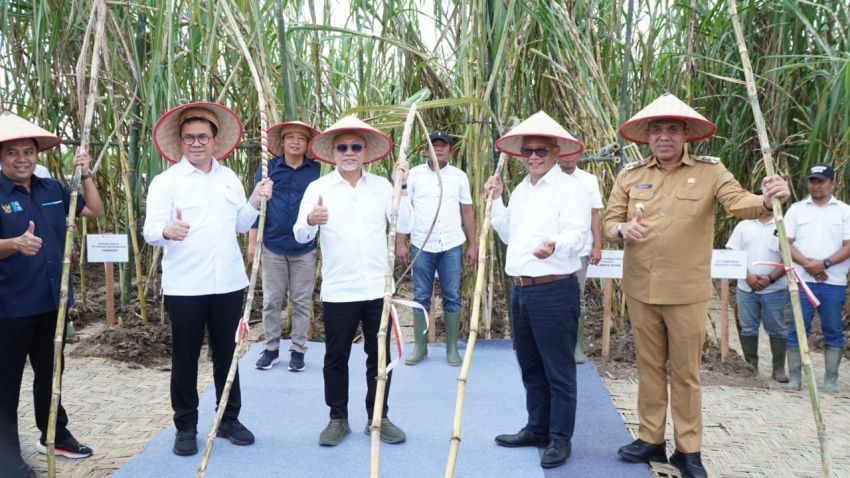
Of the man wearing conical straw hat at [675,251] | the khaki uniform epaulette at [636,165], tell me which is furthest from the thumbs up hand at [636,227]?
the khaki uniform epaulette at [636,165]

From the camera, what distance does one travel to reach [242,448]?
2.65 meters

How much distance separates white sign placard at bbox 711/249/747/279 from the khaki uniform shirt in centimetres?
136

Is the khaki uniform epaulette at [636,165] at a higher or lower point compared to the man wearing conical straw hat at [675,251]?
higher

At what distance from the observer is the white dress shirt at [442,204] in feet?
12.2

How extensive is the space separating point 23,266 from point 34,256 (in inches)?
1.9

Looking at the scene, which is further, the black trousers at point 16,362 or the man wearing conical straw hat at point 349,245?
the man wearing conical straw hat at point 349,245

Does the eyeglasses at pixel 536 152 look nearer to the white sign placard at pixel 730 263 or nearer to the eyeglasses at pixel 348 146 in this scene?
the eyeglasses at pixel 348 146

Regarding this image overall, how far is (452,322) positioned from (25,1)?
3062mm

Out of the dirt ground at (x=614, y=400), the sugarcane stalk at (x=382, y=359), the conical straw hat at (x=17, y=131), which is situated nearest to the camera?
the sugarcane stalk at (x=382, y=359)

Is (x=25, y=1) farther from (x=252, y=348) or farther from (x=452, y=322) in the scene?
(x=452, y=322)

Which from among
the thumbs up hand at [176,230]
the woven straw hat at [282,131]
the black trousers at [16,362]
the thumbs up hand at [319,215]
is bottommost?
the black trousers at [16,362]

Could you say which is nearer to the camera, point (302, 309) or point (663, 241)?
point (663, 241)

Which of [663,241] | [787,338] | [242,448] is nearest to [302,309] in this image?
[242,448]

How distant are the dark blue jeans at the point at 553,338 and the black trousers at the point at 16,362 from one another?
161 centimetres
